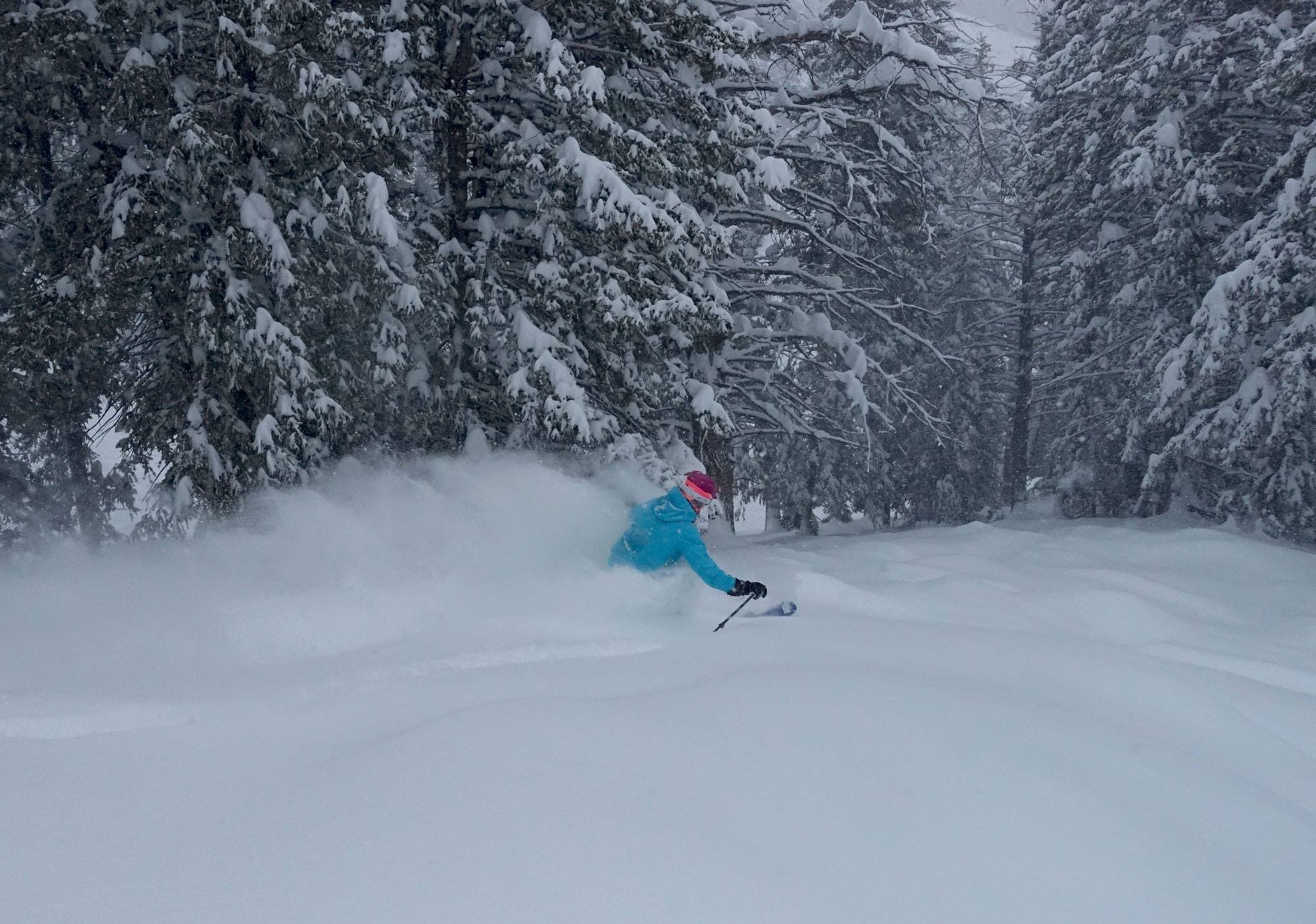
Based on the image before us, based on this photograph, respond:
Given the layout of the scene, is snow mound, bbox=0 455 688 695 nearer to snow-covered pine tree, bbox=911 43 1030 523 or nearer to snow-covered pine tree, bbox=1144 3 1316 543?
snow-covered pine tree, bbox=1144 3 1316 543

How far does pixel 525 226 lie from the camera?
10367 millimetres

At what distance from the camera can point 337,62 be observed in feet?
30.7

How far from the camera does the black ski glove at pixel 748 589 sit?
6.54m

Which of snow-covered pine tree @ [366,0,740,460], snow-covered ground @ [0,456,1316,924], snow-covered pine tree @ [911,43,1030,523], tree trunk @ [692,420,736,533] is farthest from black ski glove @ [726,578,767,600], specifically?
snow-covered pine tree @ [911,43,1030,523]

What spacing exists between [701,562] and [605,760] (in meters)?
3.36

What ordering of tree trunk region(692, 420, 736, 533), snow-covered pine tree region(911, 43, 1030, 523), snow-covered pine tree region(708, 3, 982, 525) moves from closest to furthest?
snow-covered pine tree region(708, 3, 982, 525)
tree trunk region(692, 420, 736, 533)
snow-covered pine tree region(911, 43, 1030, 523)

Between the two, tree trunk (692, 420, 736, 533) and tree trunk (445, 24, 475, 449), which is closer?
tree trunk (445, 24, 475, 449)

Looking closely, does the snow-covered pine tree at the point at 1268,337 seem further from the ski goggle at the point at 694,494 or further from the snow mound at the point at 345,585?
the ski goggle at the point at 694,494

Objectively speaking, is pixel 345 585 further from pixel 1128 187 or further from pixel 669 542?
pixel 1128 187

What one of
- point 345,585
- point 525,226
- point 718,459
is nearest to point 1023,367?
point 718,459

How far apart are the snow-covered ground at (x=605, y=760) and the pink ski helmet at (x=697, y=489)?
75 centimetres

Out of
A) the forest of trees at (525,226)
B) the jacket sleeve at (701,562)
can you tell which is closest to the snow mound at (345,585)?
the jacket sleeve at (701,562)

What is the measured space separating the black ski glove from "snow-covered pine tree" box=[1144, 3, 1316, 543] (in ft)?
32.0

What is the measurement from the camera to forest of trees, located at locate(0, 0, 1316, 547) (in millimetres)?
8281
